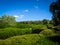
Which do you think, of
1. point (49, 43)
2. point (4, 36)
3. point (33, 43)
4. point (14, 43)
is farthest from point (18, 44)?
point (4, 36)

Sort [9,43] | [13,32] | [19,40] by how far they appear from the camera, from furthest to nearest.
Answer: [13,32]
[19,40]
[9,43]

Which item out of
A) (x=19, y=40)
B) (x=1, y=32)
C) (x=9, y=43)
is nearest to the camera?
(x=9, y=43)

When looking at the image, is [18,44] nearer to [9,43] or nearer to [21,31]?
[9,43]

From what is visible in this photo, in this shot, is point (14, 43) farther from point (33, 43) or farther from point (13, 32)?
point (13, 32)

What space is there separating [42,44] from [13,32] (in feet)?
50.3

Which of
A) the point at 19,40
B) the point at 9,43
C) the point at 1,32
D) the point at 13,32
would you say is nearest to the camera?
the point at 9,43

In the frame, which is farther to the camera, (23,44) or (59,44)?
(59,44)

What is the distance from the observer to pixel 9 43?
31.0 feet

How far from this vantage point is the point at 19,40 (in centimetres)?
1010

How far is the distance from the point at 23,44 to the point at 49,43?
224cm

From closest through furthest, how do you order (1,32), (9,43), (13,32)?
(9,43) < (1,32) < (13,32)

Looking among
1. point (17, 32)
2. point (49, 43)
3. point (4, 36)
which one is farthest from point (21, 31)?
point (49, 43)

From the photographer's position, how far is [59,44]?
10.6 metres

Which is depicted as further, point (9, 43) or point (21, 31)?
point (21, 31)
